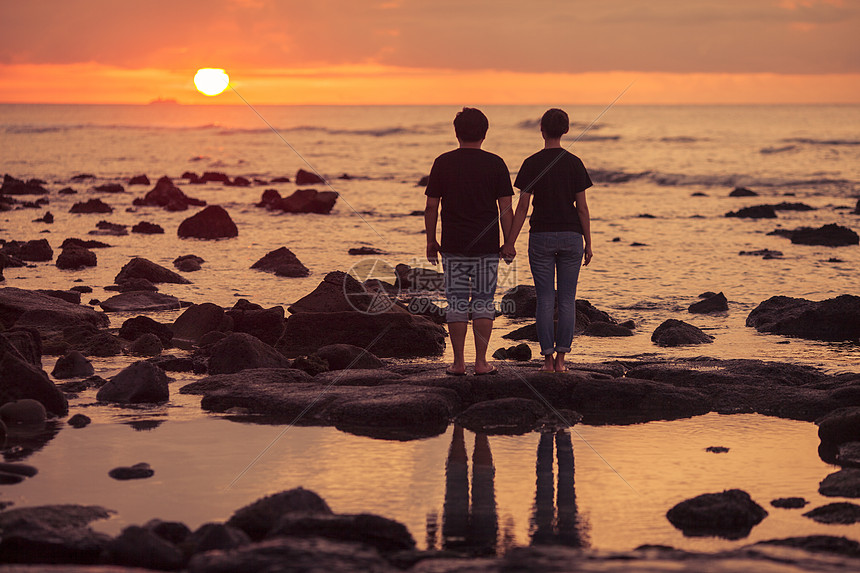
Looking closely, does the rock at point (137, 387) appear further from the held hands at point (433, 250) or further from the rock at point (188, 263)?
the rock at point (188, 263)

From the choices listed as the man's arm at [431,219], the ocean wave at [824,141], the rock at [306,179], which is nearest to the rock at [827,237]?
the man's arm at [431,219]

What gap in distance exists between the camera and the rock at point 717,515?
185 inches

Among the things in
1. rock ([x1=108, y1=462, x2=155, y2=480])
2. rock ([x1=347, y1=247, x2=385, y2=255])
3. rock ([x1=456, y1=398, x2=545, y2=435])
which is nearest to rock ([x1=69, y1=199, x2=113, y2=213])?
rock ([x1=347, y1=247, x2=385, y2=255])

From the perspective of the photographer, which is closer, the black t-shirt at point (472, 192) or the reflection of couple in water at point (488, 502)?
the reflection of couple in water at point (488, 502)

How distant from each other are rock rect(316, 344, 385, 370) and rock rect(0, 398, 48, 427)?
8.84 ft

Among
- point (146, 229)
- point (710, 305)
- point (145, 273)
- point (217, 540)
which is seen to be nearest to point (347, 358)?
point (217, 540)

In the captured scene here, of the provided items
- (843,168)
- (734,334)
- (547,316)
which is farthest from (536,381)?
(843,168)

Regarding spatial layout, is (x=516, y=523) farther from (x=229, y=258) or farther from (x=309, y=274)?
(x=229, y=258)

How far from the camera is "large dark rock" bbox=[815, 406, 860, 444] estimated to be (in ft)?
20.2

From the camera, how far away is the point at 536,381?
7.37 metres

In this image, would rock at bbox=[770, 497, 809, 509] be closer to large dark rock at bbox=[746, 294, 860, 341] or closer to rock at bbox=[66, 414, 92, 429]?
rock at bbox=[66, 414, 92, 429]

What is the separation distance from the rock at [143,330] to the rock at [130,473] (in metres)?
4.60

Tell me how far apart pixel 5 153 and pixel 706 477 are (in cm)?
6495

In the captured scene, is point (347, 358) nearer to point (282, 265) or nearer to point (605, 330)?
point (605, 330)
